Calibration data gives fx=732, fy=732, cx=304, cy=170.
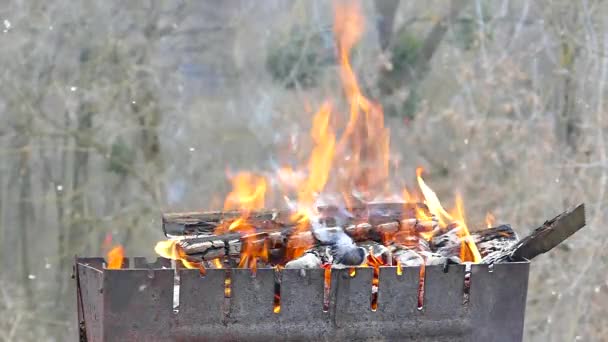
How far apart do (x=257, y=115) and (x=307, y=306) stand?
213cm

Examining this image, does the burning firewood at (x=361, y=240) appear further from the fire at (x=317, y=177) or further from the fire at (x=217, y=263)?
the fire at (x=317, y=177)

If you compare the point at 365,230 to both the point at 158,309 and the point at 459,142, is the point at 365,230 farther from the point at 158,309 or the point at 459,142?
the point at 459,142

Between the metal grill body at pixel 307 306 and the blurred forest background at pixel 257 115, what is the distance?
197cm

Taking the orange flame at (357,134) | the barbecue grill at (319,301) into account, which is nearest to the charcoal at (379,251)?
the barbecue grill at (319,301)

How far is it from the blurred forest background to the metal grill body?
1.97 meters

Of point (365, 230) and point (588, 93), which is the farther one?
point (588, 93)

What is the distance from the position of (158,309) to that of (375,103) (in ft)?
7.80

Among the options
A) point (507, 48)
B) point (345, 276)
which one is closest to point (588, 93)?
point (507, 48)

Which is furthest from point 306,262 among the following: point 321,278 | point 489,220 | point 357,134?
point 357,134

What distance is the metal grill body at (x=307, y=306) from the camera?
201 cm

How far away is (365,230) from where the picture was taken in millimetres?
2318

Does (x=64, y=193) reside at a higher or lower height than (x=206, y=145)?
lower

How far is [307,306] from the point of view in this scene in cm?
207

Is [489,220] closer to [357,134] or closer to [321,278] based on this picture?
[321,278]
